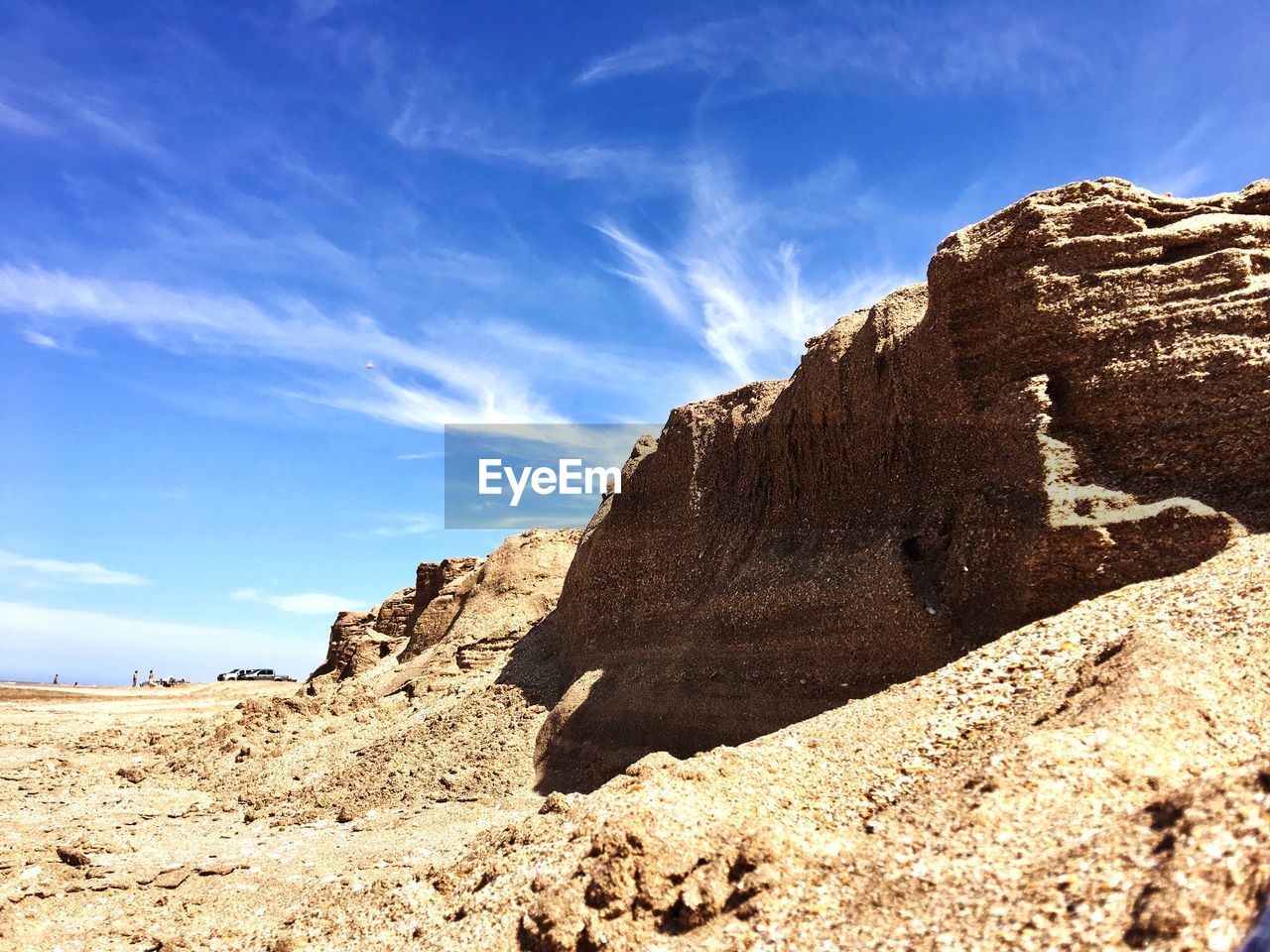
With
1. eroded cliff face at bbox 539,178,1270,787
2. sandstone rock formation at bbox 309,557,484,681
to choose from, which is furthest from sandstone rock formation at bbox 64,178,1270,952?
sandstone rock formation at bbox 309,557,484,681

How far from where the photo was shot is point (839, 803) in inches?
219

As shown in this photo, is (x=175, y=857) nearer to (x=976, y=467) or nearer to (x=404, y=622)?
(x=976, y=467)

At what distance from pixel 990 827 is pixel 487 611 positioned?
56.2 ft

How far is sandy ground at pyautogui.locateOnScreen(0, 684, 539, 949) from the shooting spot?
775 cm

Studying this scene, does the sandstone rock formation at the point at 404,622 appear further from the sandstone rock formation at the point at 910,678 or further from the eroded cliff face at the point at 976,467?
the eroded cliff face at the point at 976,467

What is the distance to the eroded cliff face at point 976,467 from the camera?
761 centimetres

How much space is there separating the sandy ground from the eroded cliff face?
2665 mm

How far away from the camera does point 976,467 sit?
902 centimetres

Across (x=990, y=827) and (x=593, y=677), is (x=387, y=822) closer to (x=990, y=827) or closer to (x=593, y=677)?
(x=593, y=677)

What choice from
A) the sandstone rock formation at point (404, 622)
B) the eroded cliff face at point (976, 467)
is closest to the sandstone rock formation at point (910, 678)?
the eroded cliff face at point (976, 467)

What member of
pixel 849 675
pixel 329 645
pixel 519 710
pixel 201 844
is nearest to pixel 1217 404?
pixel 849 675

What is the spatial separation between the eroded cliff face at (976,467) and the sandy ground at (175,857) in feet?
8.74

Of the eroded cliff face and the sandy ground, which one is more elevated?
the eroded cliff face

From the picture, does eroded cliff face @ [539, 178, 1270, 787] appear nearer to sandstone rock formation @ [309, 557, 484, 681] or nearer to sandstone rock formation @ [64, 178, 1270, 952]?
sandstone rock formation @ [64, 178, 1270, 952]
